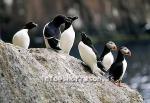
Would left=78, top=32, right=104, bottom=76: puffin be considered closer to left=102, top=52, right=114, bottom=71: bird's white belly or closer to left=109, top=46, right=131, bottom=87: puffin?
left=109, top=46, right=131, bottom=87: puffin

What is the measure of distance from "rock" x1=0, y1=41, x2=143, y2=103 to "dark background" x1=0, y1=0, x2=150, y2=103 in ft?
253

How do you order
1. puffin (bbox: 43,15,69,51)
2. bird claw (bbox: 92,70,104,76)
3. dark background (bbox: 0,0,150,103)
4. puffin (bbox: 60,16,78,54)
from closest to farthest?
1. puffin (bbox: 43,15,69,51)
2. bird claw (bbox: 92,70,104,76)
3. puffin (bbox: 60,16,78,54)
4. dark background (bbox: 0,0,150,103)

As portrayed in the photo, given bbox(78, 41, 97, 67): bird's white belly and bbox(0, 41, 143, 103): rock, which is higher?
bbox(78, 41, 97, 67): bird's white belly

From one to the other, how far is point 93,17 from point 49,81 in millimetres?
99765

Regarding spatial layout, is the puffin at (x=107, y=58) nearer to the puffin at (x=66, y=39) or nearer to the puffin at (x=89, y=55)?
the puffin at (x=89, y=55)

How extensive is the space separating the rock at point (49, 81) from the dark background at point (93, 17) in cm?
7704

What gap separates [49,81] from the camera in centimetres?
1494

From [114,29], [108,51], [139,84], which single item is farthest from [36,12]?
[108,51]

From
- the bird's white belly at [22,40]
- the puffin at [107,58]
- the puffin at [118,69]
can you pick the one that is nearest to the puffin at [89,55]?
the puffin at [118,69]

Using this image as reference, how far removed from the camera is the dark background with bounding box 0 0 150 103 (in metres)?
103

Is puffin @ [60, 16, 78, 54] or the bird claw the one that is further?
puffin @ [60, 16, 78, 54]

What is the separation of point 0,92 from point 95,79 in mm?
3706

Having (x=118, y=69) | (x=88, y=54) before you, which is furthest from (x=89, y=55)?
(x=118, y=69)

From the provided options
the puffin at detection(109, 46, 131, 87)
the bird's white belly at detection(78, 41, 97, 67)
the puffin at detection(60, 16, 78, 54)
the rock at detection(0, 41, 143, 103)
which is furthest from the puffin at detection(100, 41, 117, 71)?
the bird's white belly at detection(78, 41, 97, 67)
